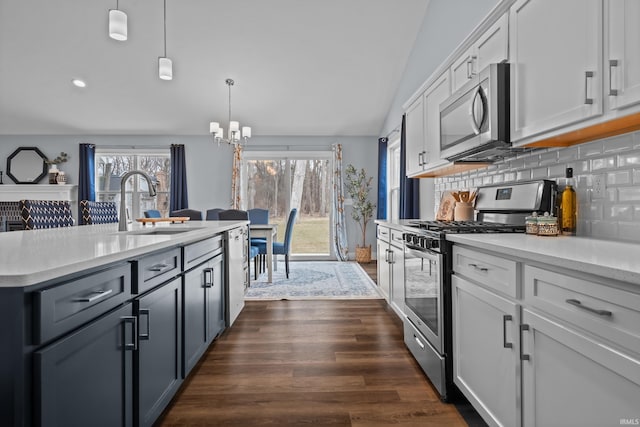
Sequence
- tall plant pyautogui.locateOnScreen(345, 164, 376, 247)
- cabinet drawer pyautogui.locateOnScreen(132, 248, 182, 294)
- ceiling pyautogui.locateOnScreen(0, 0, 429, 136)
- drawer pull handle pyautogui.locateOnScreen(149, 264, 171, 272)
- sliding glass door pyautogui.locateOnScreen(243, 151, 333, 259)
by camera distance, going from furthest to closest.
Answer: sliding glass door pyautogui.locateOnScreen(243, 151, 333, 259) < tall plant pyautogui.locateOnScreen(345, 164, 376, 247) < ceiling pyautogui.locateOnScreen(0, 0, 429, 136) < drawer pull handle pyautogui.locateOnScreen(149, 264, 171, 272) < cabinet drawer pyautogui.locateOnScreen(132, 248, 182, 294)

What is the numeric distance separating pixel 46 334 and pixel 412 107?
3.36m

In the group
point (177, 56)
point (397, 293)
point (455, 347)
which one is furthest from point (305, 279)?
point (177, 56)

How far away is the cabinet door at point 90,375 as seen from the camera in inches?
34.5

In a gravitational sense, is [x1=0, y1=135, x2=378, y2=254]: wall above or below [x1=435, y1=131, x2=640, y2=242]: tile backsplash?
above

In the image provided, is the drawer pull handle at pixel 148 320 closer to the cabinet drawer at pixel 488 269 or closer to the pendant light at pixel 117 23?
the cabinet drawer at pixel 488 269

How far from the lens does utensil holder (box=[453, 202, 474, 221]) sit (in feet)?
8.77

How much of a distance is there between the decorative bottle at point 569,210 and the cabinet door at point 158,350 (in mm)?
1990

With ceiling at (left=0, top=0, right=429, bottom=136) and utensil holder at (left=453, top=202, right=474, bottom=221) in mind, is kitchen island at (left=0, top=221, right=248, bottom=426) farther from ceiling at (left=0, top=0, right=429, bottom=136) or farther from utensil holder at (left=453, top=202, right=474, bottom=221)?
ceiling at (left=0, top=0, right=429, bottom=136)

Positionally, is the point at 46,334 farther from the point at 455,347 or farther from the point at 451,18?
the point at 451,18

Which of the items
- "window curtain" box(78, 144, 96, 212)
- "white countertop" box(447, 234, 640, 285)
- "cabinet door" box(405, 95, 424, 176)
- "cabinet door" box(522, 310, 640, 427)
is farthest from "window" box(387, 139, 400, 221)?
"window curtain" box(78, 144, 96, 212)

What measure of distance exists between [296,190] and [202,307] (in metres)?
4.60

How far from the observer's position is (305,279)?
4.88 meters

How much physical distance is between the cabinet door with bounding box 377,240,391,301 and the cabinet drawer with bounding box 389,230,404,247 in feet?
0.72

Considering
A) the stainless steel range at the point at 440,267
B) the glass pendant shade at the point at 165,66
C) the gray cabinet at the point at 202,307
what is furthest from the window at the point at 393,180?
the gray cabinet at the point at 202,307
